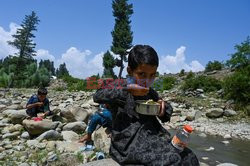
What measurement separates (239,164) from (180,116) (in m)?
6.13

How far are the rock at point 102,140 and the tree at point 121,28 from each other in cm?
2098

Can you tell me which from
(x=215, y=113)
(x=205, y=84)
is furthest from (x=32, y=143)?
(x=205, y=84)

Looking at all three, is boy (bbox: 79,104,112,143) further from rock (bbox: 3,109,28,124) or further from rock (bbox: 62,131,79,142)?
rock (bbox: 3,109,28,124)

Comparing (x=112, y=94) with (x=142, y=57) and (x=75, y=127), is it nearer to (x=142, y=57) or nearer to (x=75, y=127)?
(x=142, y=57)

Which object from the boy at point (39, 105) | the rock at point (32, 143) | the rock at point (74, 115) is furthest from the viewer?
the rock at point (74, 115)

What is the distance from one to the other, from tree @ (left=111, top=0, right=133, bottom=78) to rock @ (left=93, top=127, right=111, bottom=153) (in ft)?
68.8

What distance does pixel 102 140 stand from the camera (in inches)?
172

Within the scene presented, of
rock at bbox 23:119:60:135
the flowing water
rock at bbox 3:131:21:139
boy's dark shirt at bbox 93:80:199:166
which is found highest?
boy's dark shirt at bbox 93:80:199:166

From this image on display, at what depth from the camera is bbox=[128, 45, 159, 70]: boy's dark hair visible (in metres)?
2.17

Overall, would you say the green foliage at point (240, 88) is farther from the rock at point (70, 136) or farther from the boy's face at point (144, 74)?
the boy's face at point (144, 74)

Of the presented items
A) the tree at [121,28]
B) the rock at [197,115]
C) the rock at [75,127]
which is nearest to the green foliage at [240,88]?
the rock at [197,115]

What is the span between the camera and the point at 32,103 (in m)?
6.18

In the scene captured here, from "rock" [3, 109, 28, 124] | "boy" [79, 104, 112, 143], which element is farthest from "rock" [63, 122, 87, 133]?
"rock" [3, 109, 28, 124]

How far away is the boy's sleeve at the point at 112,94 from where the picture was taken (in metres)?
2.22
